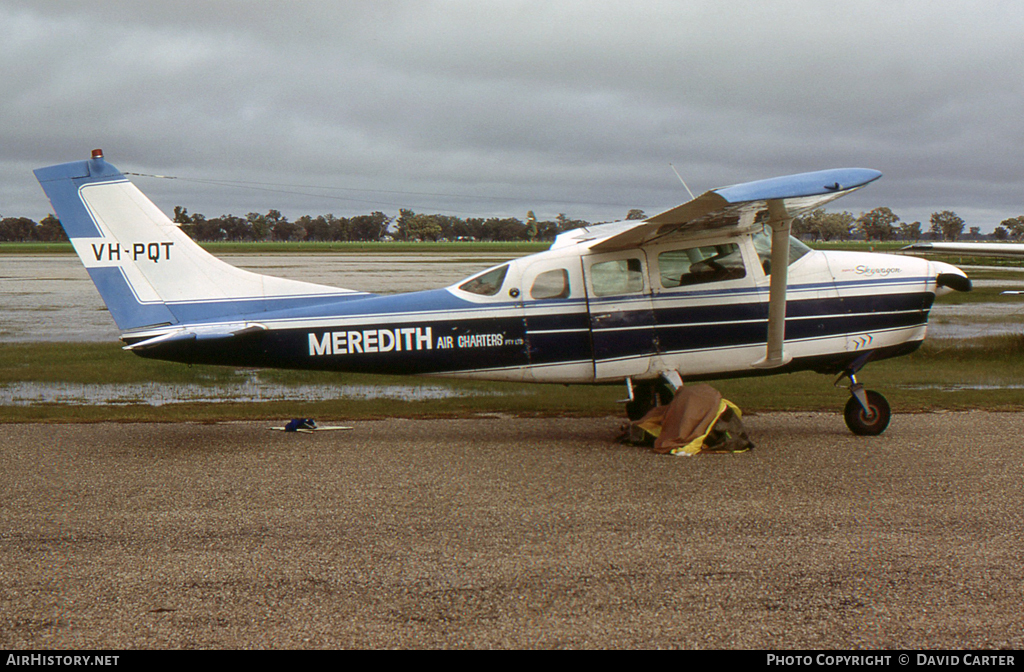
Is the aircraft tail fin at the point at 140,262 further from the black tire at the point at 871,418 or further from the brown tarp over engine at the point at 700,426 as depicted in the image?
the black tire at the point at 871,418

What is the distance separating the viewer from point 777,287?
8.67m

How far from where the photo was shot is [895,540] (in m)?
5.47

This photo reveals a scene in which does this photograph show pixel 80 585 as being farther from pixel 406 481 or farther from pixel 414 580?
pixel 406 481

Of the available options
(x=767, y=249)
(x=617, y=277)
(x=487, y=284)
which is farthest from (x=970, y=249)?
(x=487, y=284)

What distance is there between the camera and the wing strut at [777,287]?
27.9ft

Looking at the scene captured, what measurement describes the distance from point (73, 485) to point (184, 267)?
280cm

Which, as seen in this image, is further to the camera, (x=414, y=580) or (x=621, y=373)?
(x=621, y=373)

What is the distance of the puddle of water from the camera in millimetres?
12039

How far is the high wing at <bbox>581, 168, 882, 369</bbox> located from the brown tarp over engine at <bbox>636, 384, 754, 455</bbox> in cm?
98

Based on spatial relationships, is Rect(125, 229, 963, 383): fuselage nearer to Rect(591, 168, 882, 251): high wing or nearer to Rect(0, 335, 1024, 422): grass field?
Rect(591, 168, 882, 251): high wing

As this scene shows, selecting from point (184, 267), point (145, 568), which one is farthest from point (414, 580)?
point (184, 267)

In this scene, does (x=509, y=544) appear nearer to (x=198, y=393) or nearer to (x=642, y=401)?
(x=642, y=401)

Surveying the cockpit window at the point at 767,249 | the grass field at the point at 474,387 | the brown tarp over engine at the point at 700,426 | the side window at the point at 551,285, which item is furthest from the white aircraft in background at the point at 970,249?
the side window at the point at 551,285

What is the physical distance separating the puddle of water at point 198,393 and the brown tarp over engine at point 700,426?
4869 millimetres
